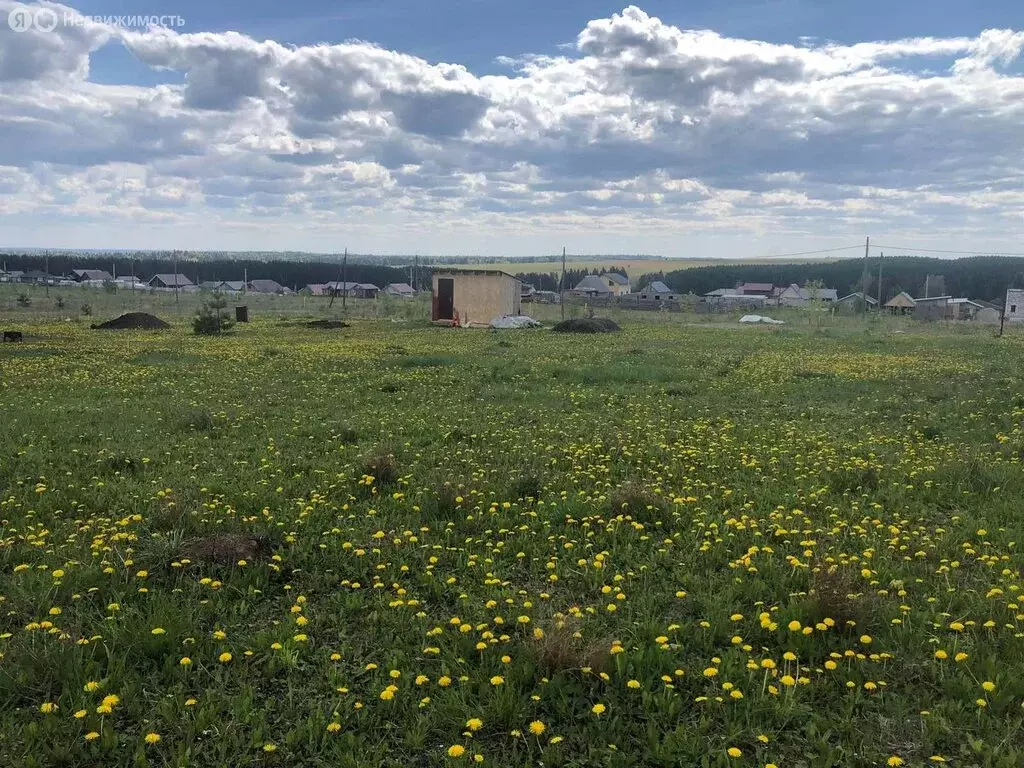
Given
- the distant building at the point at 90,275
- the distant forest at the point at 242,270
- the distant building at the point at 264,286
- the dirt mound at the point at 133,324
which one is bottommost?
the dirt mound at the point at 133,324

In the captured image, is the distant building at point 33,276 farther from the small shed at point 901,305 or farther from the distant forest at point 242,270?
the small shed at point 901,305

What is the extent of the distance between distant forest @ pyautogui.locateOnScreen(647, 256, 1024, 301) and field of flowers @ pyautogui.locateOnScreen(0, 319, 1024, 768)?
398 feet

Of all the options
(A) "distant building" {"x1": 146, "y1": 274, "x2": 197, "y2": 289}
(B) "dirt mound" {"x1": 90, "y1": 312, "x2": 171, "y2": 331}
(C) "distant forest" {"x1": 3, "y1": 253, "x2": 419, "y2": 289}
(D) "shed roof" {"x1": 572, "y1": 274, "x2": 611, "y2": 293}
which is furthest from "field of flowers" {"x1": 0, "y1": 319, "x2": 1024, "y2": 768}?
(C) "distant forest" {"x1": 3, "y1": 253, "x2": 419, "y2": 289}

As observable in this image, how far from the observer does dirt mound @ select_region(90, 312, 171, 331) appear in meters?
36.3

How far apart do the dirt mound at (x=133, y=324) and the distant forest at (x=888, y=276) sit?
10769 centimetres

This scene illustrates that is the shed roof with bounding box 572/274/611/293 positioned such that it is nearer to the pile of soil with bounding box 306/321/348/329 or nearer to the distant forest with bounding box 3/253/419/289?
the distant forest with bounding box 3/253/419/289

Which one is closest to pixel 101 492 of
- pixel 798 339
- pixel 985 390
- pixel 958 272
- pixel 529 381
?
pixel 529 381

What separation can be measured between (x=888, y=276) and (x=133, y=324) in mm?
150325

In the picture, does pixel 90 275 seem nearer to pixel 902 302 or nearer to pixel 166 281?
pixel 166 281

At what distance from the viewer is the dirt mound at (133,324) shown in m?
36.3

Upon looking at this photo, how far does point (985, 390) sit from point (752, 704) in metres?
13.8

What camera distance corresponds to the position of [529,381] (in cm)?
1698

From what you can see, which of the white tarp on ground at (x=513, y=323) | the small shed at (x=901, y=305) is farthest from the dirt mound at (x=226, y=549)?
the small shed at (x=901, y=305)

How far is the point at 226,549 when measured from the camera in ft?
19.0
